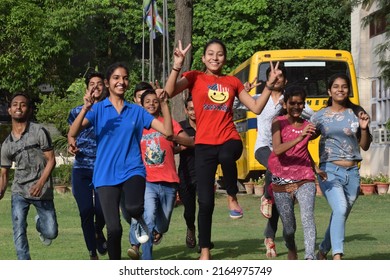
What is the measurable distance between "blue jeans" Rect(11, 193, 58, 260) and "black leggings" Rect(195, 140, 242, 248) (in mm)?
1490

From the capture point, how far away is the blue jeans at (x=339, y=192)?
36.1 feet

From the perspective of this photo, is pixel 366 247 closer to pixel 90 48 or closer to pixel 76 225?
pixel 76 225

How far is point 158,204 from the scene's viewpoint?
40.0 ft

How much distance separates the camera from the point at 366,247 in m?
13.7

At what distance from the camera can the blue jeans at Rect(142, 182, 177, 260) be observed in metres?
12.1

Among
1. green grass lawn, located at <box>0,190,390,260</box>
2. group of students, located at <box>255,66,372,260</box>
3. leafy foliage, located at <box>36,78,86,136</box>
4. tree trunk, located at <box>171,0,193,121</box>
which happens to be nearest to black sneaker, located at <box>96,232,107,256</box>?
green grass lawn, located at <box>0,190,390,260</box>

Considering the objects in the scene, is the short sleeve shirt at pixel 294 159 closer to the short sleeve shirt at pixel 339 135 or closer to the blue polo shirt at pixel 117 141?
the short sleeve shirt at pixel 339 135

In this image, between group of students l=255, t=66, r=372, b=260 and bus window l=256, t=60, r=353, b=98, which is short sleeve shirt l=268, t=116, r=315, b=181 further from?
bus window l=256, t=60, r=353, b=98

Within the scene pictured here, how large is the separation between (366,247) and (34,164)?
4618mm

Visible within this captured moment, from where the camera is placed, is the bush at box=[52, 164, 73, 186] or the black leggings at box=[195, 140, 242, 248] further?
the bush at box=[52, 164, 73, 186]

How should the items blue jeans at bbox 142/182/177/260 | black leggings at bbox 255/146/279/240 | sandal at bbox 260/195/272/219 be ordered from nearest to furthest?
blue jeans at bbox 142/182/177/260 → sandal at bbox 260/195/272/219 → black leggings at bbox 255/146/279/240

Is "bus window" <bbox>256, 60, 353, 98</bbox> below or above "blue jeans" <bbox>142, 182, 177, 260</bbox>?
above

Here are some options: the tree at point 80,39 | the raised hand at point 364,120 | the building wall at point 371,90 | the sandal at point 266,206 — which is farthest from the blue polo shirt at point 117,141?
the tree at point 80,39
